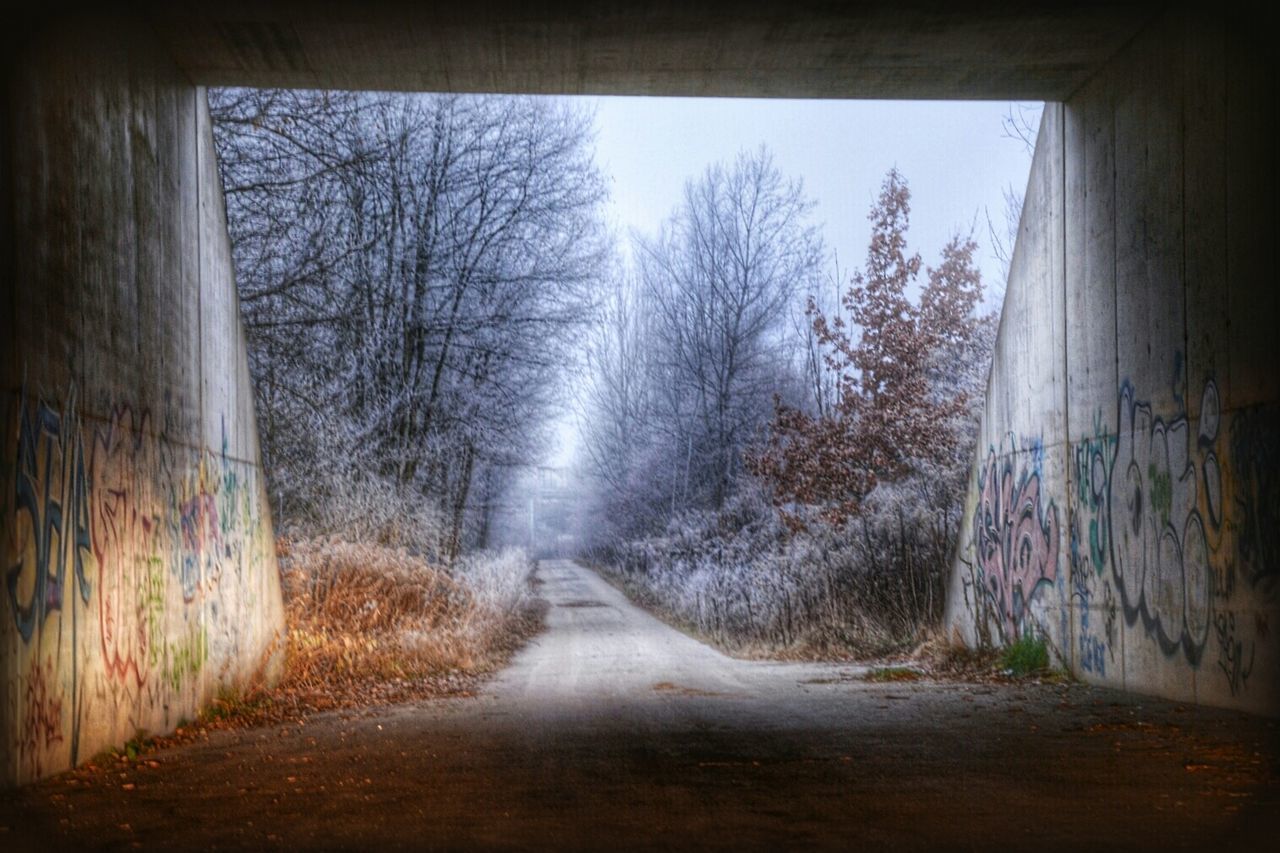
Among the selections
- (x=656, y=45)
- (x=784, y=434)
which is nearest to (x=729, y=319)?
(x=784, y=434)

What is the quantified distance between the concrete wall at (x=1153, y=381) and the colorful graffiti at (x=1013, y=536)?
0.04 m

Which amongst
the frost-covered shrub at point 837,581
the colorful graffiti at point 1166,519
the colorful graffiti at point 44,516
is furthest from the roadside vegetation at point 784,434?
the colorful graffiti at point 44,516

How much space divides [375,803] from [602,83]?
287 inches

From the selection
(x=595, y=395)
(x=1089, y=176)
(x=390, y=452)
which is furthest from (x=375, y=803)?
(x=595, y=395)

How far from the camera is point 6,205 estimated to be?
22.4 ft

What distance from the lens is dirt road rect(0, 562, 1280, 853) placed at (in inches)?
234

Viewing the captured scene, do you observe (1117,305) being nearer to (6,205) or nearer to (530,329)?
(6,205)

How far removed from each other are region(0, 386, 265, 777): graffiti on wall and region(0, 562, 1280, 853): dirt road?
0.56 m

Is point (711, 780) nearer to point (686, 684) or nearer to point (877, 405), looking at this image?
point (686, 684)

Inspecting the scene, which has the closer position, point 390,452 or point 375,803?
point 375,803

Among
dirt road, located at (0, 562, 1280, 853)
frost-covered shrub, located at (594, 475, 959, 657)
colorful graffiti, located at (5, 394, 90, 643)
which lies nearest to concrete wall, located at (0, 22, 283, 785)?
colorful graffiti, located at (5, 394, 90, 643)

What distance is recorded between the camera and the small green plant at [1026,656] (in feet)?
43.9

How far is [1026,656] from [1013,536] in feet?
4.94

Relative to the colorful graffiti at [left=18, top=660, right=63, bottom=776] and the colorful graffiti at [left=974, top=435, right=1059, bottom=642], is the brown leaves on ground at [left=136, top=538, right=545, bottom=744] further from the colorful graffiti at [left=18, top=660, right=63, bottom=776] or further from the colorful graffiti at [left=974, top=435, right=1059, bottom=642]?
the colorful graffiti at [left=974, top=435, right=1059, bottom=642]
